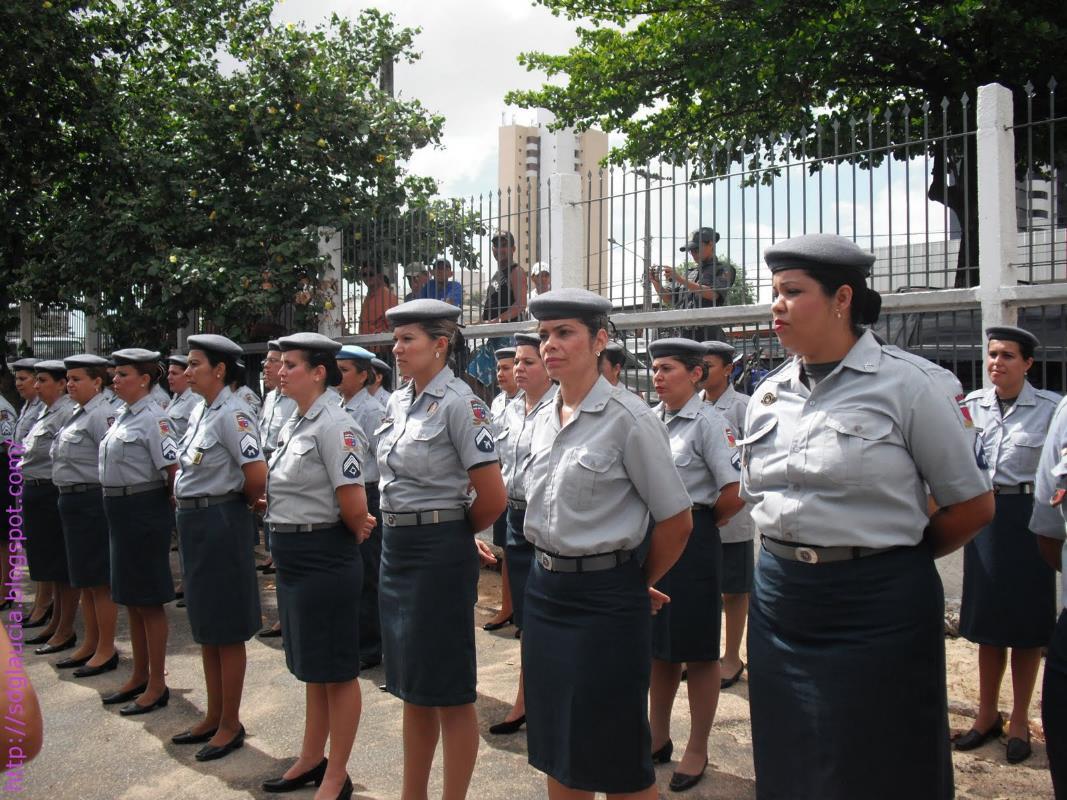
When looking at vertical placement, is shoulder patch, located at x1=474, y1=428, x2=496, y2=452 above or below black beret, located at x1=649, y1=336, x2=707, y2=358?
below

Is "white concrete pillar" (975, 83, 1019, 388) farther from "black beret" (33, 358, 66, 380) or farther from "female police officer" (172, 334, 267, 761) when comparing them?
"black beret" (33, 358, 66, 380)

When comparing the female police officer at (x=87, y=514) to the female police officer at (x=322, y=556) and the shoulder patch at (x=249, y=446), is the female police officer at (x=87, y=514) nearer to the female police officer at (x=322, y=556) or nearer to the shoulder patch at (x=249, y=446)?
the shoulder patch at (x=249, y=446)

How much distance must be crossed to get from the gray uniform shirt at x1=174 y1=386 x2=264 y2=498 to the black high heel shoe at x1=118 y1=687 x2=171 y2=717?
1375mm

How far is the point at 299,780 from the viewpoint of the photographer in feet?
13.1

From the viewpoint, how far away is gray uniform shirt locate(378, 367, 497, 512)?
364cm

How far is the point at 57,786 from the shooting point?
163 inches

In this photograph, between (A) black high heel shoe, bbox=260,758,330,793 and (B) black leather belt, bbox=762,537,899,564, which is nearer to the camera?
(B) black leather belt, bbox=762,537,899,564

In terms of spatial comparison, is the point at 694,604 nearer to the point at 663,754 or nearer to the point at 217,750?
the point at 663,754

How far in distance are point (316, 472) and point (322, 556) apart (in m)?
0.36

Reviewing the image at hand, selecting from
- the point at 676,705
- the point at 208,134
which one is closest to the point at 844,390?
the point at 676,705

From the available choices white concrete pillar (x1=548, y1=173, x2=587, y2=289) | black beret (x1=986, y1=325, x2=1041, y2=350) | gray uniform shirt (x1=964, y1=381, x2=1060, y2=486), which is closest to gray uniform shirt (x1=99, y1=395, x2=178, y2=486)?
white concrete pillar (x1=548, y1=173, x2=587, y2=289)

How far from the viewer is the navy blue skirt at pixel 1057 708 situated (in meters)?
2.62

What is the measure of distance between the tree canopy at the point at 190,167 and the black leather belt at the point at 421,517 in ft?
21.6

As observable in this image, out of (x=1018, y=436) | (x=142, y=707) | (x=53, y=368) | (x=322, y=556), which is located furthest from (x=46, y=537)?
(x=1018, y=436)
